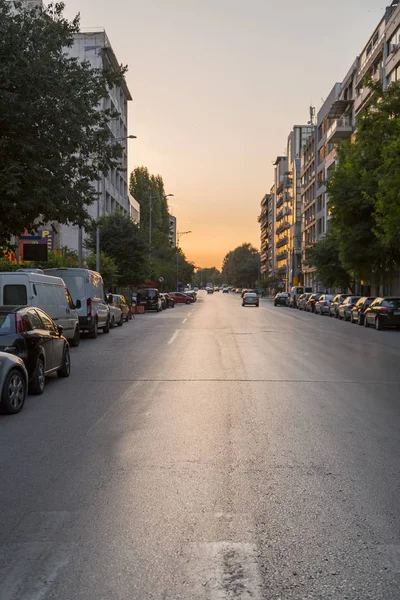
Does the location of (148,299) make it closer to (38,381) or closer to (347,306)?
(347,306)

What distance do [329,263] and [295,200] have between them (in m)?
64.8

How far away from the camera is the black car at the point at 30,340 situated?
1054 centimetres

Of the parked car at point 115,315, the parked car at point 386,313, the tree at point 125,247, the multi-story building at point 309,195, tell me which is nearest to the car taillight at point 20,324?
the parked car at point 115,315

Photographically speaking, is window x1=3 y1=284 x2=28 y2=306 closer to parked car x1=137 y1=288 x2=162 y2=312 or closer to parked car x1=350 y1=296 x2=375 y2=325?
parked car x1=350 y1=296 x2=375 y2=325

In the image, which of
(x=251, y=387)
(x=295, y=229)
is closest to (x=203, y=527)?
(x=251, y=387)

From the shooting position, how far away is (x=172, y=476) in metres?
5.99

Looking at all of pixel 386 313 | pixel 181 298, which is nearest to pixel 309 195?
pixel 181 298

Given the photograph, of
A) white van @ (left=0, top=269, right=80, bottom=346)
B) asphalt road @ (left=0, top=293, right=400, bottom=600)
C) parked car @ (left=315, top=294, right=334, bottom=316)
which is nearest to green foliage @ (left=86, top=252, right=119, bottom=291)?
parked car @ (left=315, top=294, right=334, bottom=316)

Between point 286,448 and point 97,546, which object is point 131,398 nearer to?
point 286,448

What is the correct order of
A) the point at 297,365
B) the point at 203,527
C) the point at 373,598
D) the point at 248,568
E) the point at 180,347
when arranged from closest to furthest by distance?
the point at 373,598 → the point at 248,568 → the point at 203,527 → the point at 297,365 → the point at 180,347

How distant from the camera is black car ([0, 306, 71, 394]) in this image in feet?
34.6

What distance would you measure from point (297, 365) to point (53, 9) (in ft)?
36.8

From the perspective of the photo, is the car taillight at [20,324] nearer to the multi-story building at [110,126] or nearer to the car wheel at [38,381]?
the car wheel at [38,381]

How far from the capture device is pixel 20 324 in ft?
35.1
